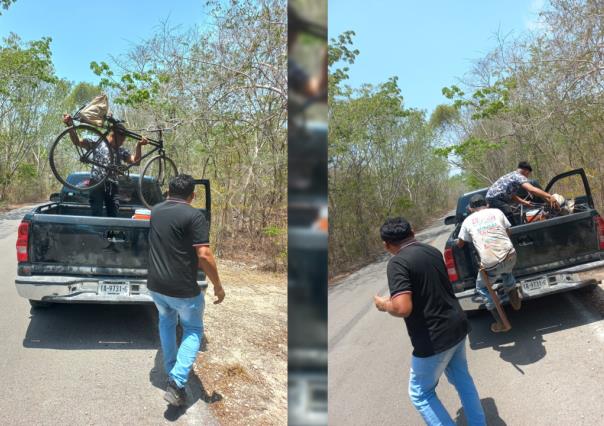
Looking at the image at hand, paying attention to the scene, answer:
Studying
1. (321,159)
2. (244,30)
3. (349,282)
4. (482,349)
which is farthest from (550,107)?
(321,159)

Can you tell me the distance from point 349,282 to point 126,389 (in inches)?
319

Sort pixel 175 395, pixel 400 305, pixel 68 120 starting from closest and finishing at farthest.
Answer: pixel 400 305 → pixel 175 395 → pixel 68 120

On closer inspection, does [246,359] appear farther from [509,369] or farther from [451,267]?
[509,369]

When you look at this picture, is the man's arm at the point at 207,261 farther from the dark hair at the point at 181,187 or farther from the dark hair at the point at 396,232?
the dark hair at the point at 396,232

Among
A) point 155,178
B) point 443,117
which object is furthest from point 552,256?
point 443,117

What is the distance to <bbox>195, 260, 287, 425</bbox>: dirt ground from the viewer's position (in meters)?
4.12

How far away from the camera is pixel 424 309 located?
311cm

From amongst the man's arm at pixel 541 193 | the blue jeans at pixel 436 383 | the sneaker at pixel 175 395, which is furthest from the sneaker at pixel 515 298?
the sneaker at pixel 175 395

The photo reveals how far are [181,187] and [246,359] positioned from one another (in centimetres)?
222

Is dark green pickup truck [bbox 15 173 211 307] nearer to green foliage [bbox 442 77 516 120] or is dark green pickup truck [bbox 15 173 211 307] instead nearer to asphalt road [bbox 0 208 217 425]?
asphalt road [bbox 0 208 217 425]

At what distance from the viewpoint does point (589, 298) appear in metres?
6.20

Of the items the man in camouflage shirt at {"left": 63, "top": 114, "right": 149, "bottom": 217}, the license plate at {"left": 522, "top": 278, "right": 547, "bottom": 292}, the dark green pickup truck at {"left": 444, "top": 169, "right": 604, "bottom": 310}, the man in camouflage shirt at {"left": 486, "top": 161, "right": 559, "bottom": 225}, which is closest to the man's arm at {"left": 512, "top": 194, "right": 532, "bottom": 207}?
the man in camouflage shirt at {"left": 486, "top": 161, "right": 559, "bottom": 225}

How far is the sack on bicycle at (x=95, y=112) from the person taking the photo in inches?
203

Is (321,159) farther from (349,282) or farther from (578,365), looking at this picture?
(349,282)
